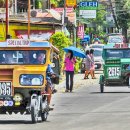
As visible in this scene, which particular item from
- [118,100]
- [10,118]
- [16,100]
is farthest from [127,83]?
[16,100]

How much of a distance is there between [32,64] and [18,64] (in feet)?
1.10

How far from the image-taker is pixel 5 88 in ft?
55.1

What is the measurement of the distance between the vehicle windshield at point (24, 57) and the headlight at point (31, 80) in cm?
97

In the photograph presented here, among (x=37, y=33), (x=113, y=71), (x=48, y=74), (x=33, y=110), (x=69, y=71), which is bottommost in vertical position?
(x=69, y=71)

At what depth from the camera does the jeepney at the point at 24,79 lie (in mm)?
16594

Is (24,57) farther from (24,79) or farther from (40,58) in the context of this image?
(24,79)

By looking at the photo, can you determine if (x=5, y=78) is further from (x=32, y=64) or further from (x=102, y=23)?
(x=102, y=23)

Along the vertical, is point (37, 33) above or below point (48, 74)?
below

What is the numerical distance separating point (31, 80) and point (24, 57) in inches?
48.7

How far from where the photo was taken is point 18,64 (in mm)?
17438

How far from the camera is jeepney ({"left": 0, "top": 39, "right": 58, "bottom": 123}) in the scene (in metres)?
16.6

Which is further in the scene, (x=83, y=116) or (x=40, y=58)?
(x=83, y=116)

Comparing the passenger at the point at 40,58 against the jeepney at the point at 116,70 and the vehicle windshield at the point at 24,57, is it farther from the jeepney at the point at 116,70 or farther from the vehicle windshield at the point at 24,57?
the jeepney at the point at 116,70

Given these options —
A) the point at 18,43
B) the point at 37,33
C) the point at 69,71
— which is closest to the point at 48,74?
the point at 18,43
